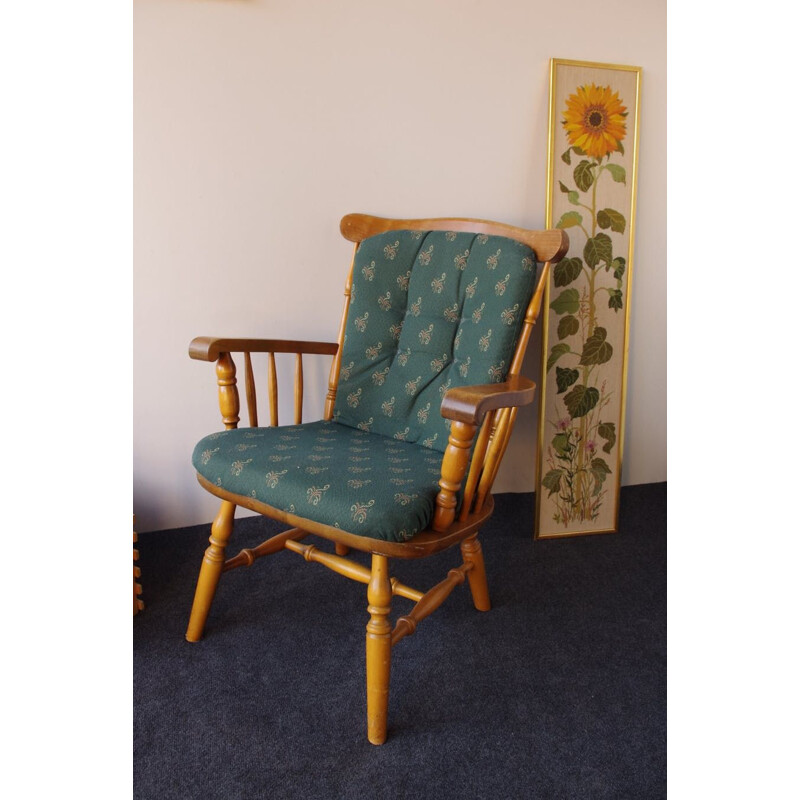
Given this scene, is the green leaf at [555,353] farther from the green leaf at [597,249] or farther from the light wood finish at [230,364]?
the light wood finish at [230,364]

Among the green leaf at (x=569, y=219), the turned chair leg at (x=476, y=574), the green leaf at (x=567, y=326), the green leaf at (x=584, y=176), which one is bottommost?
the turned chair leg at (x=476, y=574)

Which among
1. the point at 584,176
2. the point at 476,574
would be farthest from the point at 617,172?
the point at 476,574

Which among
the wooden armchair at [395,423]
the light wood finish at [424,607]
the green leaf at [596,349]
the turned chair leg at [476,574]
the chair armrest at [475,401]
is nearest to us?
the chair armrest at [475,401]

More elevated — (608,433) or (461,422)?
(461,422)

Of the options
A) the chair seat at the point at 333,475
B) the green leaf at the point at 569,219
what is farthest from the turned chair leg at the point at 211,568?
the green leaf at the point at 569,219

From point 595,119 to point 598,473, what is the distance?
131cm

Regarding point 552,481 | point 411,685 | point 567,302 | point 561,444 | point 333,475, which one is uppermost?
point 567,302

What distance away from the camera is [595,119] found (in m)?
2.22

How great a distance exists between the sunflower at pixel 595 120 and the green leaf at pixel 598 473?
3.74 feet

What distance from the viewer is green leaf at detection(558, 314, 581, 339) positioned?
2.27 meters

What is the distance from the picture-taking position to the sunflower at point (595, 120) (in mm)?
2203

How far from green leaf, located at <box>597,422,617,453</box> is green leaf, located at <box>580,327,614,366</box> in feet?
0.81

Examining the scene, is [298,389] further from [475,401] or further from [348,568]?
[475,401]

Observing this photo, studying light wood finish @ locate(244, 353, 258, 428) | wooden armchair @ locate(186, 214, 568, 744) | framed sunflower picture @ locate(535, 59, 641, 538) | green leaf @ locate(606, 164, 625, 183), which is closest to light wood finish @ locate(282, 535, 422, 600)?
wooden armchair @ locate(186, 214, 568, 744)
